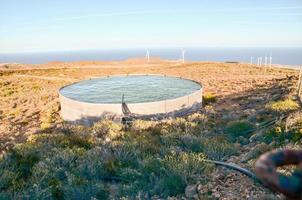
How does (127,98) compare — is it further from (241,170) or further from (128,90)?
(241,170)

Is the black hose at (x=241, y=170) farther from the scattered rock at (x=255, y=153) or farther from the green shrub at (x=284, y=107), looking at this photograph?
the green shrub at (x=284, y=107)

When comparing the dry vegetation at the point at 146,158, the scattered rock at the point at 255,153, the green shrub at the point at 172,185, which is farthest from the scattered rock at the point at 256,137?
the green shrub at the point at 172,185

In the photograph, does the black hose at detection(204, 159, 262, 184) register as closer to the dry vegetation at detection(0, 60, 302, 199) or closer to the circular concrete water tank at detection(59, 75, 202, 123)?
the dry vegetation at detection(0, 60, 302, 199)

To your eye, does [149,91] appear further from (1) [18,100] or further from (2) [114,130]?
(1) [18,100]

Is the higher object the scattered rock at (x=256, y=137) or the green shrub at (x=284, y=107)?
the green shrub at (x=284, y=107)

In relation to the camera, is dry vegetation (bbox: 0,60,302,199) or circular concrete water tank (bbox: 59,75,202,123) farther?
circular concrete water tank (bbox: 59,75,202,123)

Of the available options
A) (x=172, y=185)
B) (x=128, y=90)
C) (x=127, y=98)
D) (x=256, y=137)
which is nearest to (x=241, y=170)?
(x=172, y=185)

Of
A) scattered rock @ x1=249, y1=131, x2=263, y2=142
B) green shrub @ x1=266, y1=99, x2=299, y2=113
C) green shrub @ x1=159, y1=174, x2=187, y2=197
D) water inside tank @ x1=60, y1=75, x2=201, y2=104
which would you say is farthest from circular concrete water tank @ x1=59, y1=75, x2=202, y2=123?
green shrub @ x1=159, y1=174, x2=187, y2=197

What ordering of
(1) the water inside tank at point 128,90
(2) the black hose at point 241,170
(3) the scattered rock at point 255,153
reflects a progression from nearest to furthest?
(2) the black hose at point 241,170
(3) the scattered rock at point 255,153
(1) the water inside tank at point 128,90

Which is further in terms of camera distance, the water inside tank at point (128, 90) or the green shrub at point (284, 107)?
the water inside tank at point (128, 90)
